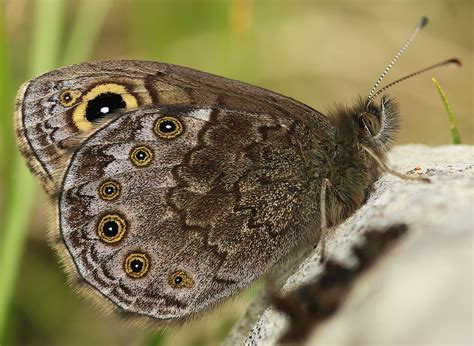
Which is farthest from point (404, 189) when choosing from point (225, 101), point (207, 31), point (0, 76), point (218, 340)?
point (207, 31)

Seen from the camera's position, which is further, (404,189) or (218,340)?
(218,340)

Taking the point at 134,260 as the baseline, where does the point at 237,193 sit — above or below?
above

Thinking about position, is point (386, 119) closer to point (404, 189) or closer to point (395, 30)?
point (404, 189)

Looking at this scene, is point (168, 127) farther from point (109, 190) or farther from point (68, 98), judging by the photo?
point (68, 98)

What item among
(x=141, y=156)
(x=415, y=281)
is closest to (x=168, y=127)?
(x=141, y=156)

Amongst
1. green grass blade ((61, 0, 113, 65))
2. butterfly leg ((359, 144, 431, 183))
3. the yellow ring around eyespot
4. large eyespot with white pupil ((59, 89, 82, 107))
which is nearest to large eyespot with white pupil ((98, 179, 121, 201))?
the yellow ring around eyespot

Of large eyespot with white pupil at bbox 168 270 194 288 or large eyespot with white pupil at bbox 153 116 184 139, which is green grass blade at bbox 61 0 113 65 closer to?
large eyespot with white pupil at bbox 153 116 184 139

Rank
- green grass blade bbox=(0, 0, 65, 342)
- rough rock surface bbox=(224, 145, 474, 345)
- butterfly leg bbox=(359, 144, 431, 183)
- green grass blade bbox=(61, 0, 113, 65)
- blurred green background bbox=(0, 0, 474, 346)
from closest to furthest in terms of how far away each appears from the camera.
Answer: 1. rough rock surface bbox=(224, 145, 474, 345)
2. butterfly leg bbox=(359, 144, 431, 183)
3. green grass blade bbox=(0, 0, 65, 342)
4. green grass blade bbox=(61, 0, 113, 65)
5. blurred green background bbox=(0, 0, 474, 346)
